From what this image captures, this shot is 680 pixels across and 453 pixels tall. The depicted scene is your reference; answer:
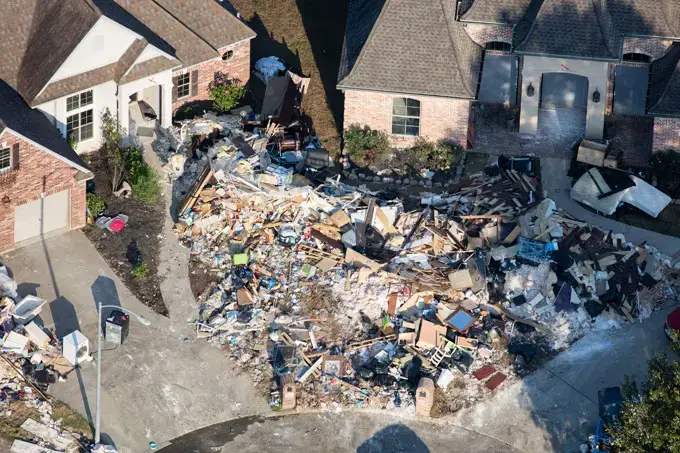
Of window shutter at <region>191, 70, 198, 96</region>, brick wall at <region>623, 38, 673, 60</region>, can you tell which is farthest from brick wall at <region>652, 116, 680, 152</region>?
window shutter at <region>191, 70, 198, 96</region>

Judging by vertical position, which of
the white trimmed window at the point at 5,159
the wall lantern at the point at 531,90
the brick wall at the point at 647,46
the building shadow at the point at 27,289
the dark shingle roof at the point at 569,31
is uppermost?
the dark shingle roof at the point at 569,31

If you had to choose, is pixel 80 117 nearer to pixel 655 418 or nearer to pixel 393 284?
pixel 393 284

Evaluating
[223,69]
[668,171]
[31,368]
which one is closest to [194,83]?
[223,69]

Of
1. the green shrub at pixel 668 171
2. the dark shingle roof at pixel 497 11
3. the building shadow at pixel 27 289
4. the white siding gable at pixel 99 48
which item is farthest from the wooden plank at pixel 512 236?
the building shadow at pixel 27 289

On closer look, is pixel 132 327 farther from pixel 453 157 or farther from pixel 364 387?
pixel 453 157

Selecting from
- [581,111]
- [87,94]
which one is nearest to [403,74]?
[581,111]

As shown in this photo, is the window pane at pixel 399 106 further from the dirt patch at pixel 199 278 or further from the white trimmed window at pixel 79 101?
the white trimmed window at pixel 79 101
